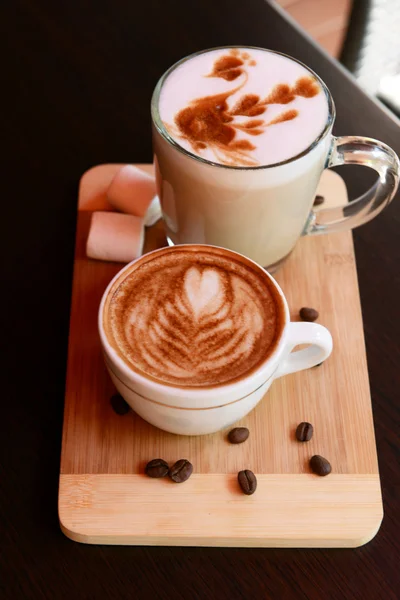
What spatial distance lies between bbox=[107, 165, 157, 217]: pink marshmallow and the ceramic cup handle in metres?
0.35

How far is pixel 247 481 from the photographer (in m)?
0.90

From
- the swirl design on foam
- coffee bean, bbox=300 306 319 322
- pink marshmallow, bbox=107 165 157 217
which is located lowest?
coffee bean, bbox=300 306 319 322

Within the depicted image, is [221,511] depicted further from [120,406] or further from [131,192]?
[131,192]

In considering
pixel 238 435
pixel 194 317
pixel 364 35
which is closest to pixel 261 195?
pixel 194 317

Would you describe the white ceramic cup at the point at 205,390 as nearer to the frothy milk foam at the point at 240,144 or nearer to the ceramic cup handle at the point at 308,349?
the ceramic cup handle at the point at 308,349

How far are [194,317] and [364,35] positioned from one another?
56.1 inches

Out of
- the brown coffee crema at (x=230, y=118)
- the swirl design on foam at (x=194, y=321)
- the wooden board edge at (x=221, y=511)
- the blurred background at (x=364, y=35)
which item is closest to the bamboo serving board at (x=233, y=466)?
the wooden board edge at (x=221, y=511)

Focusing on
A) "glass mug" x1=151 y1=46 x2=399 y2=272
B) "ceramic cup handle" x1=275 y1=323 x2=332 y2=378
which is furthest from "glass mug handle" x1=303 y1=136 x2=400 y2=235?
"ceramic cup handle" x1=275 y1=323 x2=332 y2=378

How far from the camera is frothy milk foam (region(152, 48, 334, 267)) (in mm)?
944

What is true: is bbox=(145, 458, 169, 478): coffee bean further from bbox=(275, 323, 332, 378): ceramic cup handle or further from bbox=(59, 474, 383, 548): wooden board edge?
bbox=(275, 323, 332, 378): ceramic cup handle

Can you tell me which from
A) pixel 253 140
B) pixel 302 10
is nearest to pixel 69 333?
pixel 253 140

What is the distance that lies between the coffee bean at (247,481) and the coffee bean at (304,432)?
8cm

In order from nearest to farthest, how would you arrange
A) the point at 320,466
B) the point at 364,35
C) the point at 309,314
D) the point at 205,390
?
the point at 205,390 < the point at 320,466 < the point at 309,314 < the point at 364,35

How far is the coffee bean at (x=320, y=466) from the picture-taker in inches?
36.0
